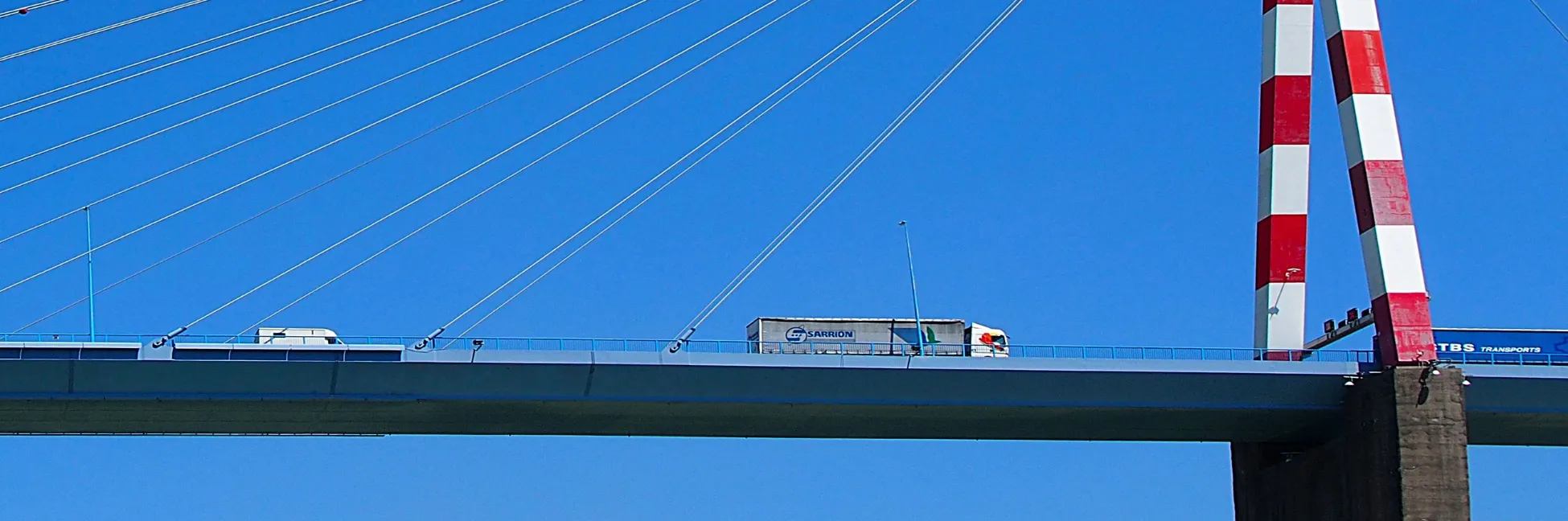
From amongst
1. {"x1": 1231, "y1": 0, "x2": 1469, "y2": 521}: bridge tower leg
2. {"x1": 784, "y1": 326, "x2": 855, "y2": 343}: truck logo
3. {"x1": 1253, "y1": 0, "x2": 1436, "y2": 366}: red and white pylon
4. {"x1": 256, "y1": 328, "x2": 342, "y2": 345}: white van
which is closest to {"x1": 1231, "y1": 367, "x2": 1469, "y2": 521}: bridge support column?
{"x1": 1231, "y1": 0, "x2": 1469, "y2": 521}: bridge tower leg

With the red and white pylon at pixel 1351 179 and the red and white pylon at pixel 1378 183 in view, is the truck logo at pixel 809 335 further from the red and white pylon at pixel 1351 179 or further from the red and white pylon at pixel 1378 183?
the red and white pylon at pixel 1378 183

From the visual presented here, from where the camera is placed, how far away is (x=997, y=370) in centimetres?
6425

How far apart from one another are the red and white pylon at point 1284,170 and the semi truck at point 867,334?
8744 millimetres

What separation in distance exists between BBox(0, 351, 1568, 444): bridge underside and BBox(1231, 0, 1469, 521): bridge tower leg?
209cm

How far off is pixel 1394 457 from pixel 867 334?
64.9ft

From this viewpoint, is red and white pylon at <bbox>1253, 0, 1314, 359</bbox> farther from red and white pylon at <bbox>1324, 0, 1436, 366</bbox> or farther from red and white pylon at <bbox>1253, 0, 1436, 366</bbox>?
red and white pylon at <bbox>1324, 0, 1436, 366</bbox>

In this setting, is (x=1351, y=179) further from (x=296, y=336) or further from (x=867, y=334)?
(x=296, y=336)

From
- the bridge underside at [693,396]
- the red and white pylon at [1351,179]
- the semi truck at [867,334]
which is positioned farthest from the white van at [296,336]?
the red and white pylon at [1351,179]

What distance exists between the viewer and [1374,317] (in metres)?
64.0

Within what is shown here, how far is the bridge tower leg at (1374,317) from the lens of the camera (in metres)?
60.4

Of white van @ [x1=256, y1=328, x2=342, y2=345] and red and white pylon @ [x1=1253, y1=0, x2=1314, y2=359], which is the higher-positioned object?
red and white pylon @ [x1=1253, y1=0, x2=1314, y2=359]

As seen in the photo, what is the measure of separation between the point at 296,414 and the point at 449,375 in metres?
5.75

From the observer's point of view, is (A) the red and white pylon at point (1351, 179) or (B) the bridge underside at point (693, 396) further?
(A) the red and white pylon at point (1351, 179)

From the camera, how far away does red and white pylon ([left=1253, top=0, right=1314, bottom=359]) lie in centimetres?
7019
